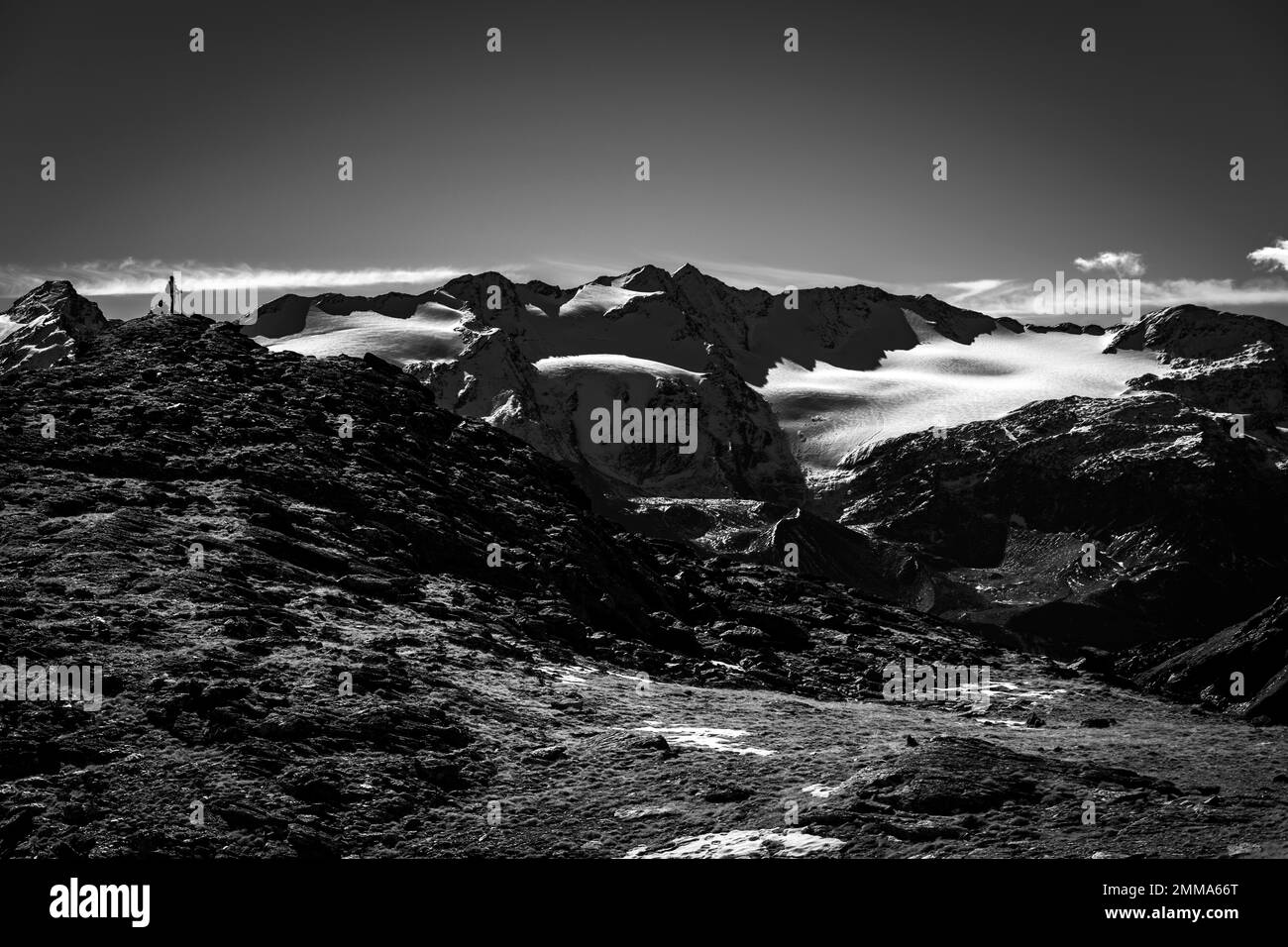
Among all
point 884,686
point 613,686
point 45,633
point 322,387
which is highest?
point 322,387

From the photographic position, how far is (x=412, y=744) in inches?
1439

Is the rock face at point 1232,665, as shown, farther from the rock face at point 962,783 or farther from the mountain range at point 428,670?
the rock face at point 962,783

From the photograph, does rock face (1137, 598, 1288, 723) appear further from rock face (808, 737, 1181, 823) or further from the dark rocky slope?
rock face (808, 737, 1181, 823)

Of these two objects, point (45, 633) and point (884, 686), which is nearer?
point (45, 633)

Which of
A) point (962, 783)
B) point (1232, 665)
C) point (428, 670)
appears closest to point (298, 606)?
point (428, 670)

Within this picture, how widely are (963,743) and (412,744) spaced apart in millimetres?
15776

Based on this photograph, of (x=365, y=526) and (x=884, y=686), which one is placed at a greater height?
(x=365, y=526)

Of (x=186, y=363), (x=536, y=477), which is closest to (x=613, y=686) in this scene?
(x=536, y=477)

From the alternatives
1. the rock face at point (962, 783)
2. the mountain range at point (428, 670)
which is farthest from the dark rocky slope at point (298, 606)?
the rock face at point (962, 783)

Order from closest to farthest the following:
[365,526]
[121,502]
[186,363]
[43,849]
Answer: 1. [43,849]
2. [121,502]
3. [365,526]
4. [186,363]

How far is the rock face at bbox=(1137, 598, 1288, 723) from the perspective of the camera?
7469 centimetres

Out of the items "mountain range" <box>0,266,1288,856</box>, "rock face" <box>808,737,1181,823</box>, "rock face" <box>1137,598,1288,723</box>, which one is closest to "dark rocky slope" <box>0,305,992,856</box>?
"mountain range" <box>0,266,1288,856</box>

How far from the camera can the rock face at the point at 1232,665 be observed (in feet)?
245
